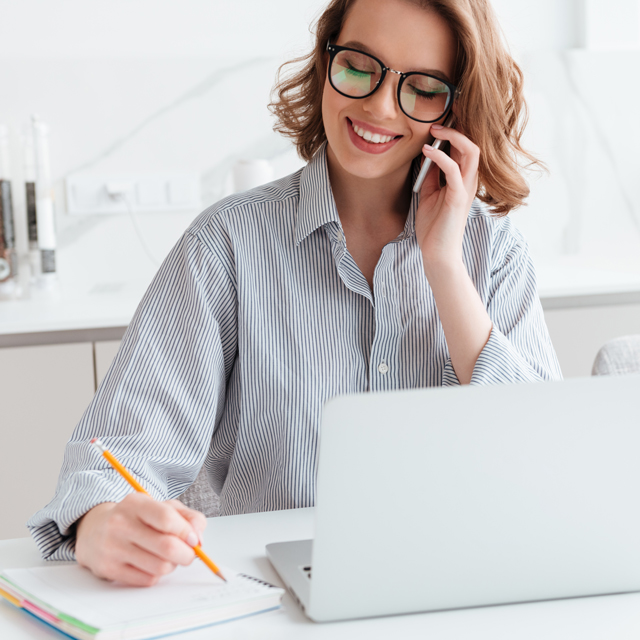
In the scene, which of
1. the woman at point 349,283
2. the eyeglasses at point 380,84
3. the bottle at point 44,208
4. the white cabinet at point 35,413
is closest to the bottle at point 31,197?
the bottle at point 44,208

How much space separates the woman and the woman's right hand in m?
0.27

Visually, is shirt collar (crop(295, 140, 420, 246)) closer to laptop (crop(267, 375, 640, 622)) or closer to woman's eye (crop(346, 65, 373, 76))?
woman's eye (crop(346, 65, 373, 76))

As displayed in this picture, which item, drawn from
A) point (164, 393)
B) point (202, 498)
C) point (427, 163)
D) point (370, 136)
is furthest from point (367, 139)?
point (202, 498)

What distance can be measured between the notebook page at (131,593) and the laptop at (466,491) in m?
0.09

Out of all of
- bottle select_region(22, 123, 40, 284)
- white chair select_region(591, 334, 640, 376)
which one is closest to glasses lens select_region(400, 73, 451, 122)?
white chair select_region(591, 334, 640, 376)

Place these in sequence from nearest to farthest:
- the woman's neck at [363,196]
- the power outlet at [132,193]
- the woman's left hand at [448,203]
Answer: the woman's left hand at [448,203]
the woman's neck at [363,196]
the power outlet at [132,193]

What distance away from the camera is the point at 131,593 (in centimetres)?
70

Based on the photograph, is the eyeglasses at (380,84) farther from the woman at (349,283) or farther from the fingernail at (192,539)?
the fingernail at (192,539)

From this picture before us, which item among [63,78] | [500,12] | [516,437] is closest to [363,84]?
[516,437]

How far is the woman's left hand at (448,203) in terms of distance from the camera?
1.15 meters

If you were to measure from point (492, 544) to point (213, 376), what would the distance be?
1.71ft

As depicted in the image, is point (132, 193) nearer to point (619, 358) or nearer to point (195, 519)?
point (619, 358)

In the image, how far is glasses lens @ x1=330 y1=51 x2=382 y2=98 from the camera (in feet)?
3.67

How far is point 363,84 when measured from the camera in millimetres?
1128
